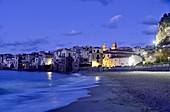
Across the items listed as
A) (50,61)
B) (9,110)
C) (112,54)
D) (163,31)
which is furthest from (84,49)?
(9,110)

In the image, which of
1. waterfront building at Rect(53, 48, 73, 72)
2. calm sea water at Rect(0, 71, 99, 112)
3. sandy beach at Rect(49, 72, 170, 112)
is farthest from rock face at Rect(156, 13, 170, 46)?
sandy beach at Rect(49, 72, 170, 112)

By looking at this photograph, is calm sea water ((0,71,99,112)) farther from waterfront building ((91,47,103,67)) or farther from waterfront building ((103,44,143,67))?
waterfront building ((91,47,103,67))

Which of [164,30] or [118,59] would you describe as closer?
[118,59]

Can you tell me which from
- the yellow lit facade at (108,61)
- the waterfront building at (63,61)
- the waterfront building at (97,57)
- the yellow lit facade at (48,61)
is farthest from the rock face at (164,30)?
the yellow lit facade at (48,61)

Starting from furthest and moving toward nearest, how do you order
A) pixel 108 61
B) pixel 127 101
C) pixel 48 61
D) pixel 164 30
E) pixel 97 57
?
pixel 48 61 → pixel 164 30 → pixel 97 57 → pixel 108 61 → pixel 127 101

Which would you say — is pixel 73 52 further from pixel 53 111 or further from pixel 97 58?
pixel 53 111

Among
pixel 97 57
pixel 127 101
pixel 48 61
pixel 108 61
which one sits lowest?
pixel 127 101

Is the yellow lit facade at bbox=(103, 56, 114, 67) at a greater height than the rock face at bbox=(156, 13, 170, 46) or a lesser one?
lesser

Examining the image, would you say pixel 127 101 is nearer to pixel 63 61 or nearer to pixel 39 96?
pixel 39 96

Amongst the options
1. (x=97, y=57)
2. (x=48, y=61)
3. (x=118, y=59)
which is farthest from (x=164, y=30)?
(x=48, y=61)

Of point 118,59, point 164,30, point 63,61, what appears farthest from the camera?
point 164,30

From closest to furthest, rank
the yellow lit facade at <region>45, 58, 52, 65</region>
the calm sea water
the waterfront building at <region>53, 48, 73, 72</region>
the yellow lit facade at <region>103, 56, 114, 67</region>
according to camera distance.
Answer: the calm sea water
the waterfront building at <region>53, 48, 73, 72</region>
the yellow lit facade at <region>103, 56, 114, 67</region>
the yellow lit facade at <region>45, 58, 52, 65</region>

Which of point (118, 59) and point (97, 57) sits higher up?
point (97, 57)

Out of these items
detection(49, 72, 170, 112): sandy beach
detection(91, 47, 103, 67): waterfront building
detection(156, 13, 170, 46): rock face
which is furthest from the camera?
detection(156, 13, 170, 46): rock face
